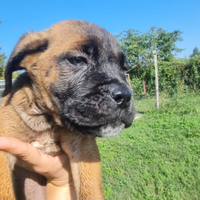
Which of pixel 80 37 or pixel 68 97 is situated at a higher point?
pixel 80 37

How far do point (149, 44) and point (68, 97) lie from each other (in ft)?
69.8

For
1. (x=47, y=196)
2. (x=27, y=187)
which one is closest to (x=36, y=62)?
(x=27, y=187)

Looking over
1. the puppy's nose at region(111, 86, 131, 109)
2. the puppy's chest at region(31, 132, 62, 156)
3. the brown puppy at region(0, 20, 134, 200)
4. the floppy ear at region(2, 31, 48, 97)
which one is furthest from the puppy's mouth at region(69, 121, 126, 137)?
the floppy ear at region(2, 31, 48, 97)

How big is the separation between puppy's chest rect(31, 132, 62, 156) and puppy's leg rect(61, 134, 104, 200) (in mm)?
178

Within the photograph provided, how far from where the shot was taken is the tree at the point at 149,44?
778 inches

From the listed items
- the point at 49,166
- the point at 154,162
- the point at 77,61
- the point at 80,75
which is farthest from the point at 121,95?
the point at 154,162

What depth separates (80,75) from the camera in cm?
204

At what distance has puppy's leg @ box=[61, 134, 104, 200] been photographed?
2.41 meters

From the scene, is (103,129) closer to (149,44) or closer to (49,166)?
(49,166)

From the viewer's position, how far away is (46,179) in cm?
267

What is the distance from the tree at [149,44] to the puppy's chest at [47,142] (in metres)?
17.1

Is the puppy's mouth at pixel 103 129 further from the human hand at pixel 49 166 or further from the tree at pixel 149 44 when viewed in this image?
the tree at pixel 149 44

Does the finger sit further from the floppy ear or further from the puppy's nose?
the puppy's nose

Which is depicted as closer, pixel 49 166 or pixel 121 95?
pixel 121 95
